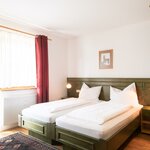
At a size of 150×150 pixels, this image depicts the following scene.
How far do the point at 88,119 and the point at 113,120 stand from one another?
0.41m

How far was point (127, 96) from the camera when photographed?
339cm

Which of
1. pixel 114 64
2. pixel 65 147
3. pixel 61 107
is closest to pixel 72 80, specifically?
pixel 114 64

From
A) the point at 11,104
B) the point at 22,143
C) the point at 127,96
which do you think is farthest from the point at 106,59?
the point at 22,143

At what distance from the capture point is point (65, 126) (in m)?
2.32

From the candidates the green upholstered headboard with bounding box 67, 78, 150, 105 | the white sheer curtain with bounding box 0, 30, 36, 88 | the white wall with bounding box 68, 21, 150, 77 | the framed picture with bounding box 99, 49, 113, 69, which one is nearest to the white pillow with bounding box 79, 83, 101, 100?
the green upholstered headboard with bounding box 67, 78, 150, 105

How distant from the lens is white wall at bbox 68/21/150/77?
3.57 meters

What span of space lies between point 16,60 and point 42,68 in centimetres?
68

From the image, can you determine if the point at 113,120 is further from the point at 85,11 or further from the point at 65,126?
the point at 85,11

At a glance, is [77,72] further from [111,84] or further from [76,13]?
[76,13]

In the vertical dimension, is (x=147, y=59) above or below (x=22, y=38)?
below

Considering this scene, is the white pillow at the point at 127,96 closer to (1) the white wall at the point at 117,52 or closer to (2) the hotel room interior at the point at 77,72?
(2) the hotel room interior at the point at 77,72

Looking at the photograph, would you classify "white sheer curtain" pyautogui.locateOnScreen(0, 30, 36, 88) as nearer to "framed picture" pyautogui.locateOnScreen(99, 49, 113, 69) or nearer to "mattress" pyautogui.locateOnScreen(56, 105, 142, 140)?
"mattress" pyautogui.locateOnScreen(56, 105, 142, 140)

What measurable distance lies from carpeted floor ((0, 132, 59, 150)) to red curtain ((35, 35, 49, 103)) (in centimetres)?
116

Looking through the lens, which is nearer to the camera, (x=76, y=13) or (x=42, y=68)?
(x=76, y=13)
